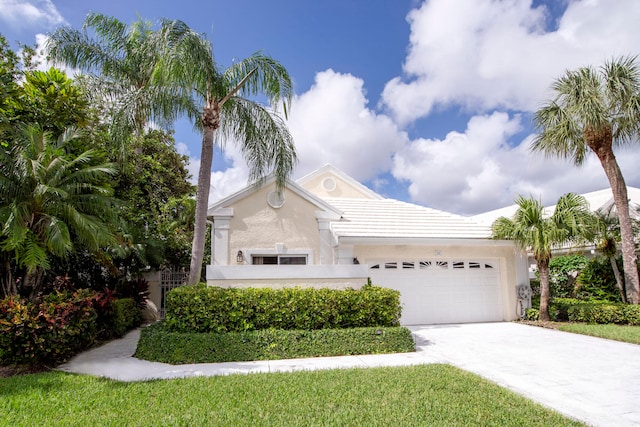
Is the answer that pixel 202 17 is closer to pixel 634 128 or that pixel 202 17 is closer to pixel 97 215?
pixel 97 215

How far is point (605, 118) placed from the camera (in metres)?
13.5

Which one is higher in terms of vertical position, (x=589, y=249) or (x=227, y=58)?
(x=227, y=58)

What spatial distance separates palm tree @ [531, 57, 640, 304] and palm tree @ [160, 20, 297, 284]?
10738mm

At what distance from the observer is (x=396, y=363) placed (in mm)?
8391

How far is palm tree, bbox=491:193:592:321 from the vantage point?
13211 mm

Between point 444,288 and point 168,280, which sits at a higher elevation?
point 168,280

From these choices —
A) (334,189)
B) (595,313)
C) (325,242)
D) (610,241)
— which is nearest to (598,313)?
(595,313)

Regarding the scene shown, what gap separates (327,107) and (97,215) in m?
8.90

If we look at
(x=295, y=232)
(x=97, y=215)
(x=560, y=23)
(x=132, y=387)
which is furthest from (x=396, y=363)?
(x=560, y=23)

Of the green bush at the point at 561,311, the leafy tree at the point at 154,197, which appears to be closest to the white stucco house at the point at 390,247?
the green bush at the point at 561,311

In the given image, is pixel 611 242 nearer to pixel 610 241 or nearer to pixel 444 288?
pixel 610 241

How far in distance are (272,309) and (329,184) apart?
37.4 ft

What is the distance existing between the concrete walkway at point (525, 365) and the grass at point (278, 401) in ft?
2.25

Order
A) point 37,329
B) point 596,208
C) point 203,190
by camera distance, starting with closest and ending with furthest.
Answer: point 37,329, point 203,190, point 596,208
